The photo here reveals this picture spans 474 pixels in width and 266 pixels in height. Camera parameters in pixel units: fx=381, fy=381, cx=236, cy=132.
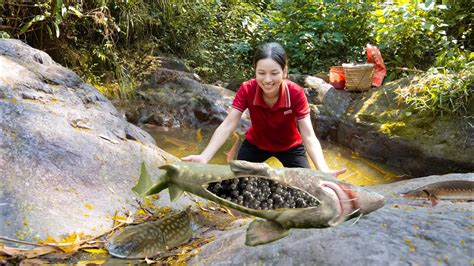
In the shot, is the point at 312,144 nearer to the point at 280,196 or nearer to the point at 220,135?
the point at 220,135

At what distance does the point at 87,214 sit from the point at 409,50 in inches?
254

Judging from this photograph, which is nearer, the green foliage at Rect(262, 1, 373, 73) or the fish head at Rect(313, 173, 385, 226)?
the fish head at Rect(313, 173, 385, 226)

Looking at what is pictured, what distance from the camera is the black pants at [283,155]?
10.4 ft

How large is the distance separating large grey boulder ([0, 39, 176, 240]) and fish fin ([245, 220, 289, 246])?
1.19 m

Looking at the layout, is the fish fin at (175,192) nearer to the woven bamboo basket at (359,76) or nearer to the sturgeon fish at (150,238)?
the sturgeon fish at (150,238)

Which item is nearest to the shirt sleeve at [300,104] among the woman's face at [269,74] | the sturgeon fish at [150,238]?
the woman's face at [269,74]

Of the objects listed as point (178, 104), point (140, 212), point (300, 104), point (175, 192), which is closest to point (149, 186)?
point (175, 192)

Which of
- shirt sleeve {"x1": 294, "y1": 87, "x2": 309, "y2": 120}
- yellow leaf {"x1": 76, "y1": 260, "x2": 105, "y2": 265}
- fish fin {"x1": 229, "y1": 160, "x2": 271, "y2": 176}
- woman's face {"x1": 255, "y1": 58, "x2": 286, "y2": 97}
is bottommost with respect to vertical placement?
yellow leaf {"x1": 76, "y1": 260, "x2": 105, "y2": 265}

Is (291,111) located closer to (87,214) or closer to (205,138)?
(87,214)

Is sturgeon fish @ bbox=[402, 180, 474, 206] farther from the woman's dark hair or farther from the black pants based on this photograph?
the woman's dark hair

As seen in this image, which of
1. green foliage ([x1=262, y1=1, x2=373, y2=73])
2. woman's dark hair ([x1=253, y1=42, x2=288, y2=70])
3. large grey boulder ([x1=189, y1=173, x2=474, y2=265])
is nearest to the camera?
large grey boulder ([x1=189, y1=173, x2=474, y2=265])

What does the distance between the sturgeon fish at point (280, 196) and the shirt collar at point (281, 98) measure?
122cm

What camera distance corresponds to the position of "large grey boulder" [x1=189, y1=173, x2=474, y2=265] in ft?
5.16

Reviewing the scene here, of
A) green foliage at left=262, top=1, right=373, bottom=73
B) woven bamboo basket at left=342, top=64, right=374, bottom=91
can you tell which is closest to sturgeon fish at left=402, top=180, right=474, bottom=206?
woven bamboo basket at left=342, top=64, right=374, bottom=91
